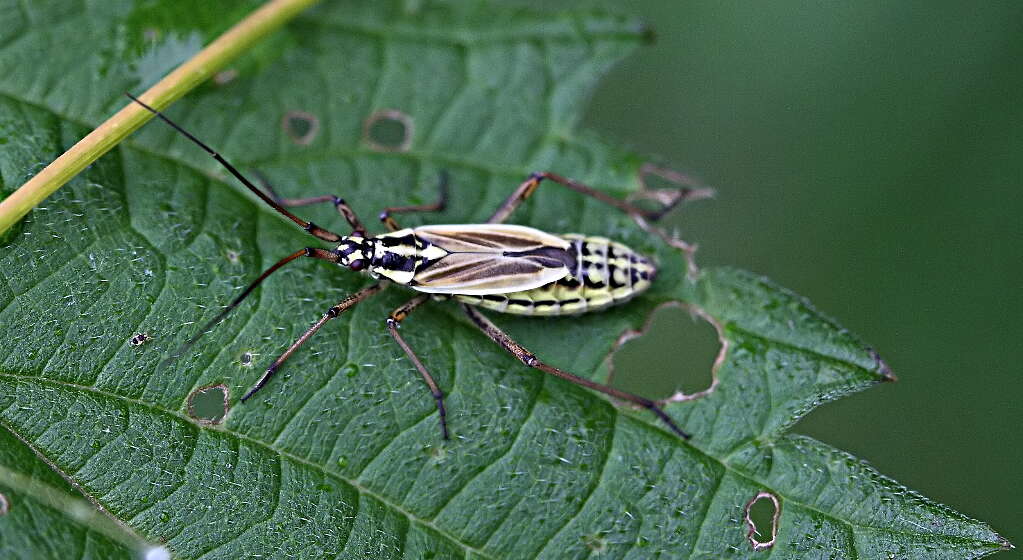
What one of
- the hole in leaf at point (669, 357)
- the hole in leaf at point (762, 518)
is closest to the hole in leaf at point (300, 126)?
the hole in leaf at point (669, 357)

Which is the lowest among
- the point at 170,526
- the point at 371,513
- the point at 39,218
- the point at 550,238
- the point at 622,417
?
the point at 170,526

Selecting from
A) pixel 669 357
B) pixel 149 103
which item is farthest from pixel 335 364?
pixel 669 357

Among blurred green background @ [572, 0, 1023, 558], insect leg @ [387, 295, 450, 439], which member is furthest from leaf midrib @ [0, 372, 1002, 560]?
blurred green background @ [572, 0, 1023, 558]

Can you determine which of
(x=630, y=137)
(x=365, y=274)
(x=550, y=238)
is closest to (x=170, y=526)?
(x=365, y=274)

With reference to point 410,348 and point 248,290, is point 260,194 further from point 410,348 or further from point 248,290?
point 410,348

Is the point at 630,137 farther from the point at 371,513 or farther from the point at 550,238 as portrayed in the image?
the point at 371,513

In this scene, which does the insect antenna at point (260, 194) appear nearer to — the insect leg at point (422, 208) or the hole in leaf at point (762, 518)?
the insect leg at point (422, 208)
